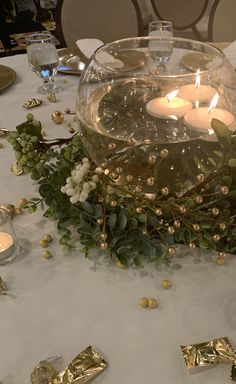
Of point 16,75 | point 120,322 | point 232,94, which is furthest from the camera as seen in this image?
point 16,75

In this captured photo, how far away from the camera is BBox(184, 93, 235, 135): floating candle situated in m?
0.58

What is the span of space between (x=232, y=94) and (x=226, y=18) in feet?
4.22

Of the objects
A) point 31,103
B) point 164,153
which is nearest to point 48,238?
point 164,153

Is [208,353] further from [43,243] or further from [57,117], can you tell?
[57,117]

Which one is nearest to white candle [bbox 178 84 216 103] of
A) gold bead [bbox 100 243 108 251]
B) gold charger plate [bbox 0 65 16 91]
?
gold bead [bbox 100 243 108 251]

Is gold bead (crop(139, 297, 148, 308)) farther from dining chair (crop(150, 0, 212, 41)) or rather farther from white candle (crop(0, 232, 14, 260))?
dining chair (crop(150, 0, 212, 41))

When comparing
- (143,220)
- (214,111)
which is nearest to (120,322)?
(143,220)

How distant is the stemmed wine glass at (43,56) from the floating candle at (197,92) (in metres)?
0.52

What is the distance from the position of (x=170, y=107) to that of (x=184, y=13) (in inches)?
80.2

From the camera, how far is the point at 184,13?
2455 mm

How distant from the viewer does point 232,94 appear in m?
0.62

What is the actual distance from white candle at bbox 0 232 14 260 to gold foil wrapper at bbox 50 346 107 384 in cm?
19

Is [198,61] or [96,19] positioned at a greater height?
[198,61]

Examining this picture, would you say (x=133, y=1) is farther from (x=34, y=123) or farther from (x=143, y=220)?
(x=143, y=220)
